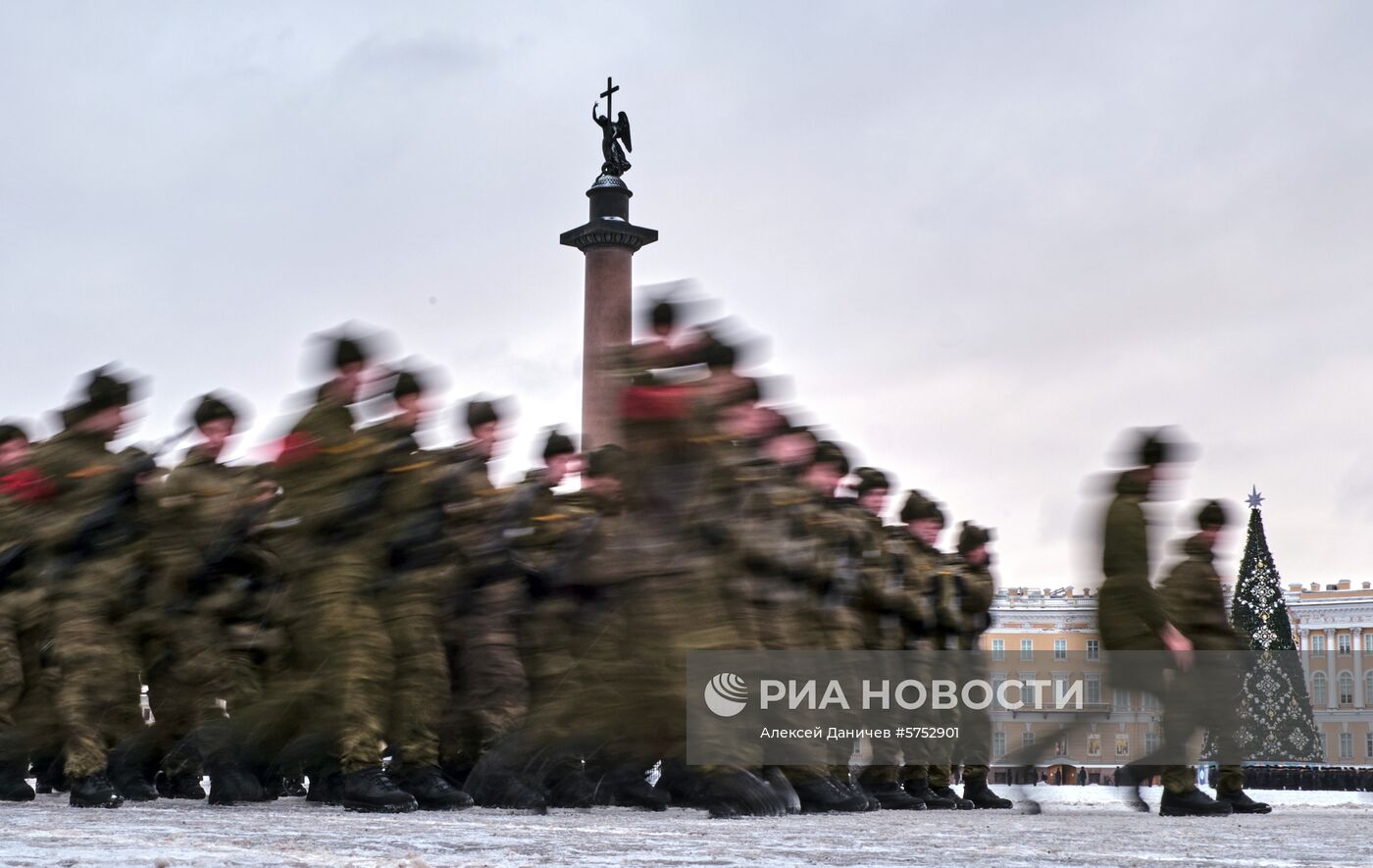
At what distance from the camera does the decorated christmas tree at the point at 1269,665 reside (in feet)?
229

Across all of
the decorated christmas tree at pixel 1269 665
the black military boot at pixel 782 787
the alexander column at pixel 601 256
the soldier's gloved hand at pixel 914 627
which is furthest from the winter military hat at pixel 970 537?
the decorated christmas tree at pixel 1269 665

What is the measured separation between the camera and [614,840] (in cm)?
719

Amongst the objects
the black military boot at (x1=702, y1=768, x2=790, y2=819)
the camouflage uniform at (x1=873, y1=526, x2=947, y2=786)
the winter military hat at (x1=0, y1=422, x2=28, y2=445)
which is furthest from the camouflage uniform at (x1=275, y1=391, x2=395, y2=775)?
the camouflage uniform at (x1=873, y1=526, x2=947, y2=786)

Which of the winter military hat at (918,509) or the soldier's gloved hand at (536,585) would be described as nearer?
the soldier's gloved hand at (536,585)

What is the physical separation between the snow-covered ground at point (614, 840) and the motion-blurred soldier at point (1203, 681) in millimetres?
603

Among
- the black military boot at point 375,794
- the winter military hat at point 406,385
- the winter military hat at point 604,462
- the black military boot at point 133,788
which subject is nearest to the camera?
the black military boot at point 375,794

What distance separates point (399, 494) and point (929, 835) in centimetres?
312

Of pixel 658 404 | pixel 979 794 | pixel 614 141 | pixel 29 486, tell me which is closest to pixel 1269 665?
pixel 614 141

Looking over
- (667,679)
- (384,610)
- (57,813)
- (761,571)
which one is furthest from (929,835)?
(57,813)

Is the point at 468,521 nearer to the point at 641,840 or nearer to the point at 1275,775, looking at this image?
the point at 641,840

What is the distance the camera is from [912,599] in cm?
1367

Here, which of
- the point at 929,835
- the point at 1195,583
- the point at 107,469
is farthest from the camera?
the point at 1195,583

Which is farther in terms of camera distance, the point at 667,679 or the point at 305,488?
the point at 305,488

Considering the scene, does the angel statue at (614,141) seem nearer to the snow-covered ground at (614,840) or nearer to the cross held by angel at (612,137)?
the cross held by angel at (612,137)
